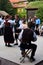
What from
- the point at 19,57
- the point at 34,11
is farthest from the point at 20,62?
the point at 34,11

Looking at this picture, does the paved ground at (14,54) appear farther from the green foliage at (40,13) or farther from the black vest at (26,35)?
the green foliage at (40,13)

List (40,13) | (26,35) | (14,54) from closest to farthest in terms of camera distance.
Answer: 1. (26,35)
2. (14,54)
3. (40,13)

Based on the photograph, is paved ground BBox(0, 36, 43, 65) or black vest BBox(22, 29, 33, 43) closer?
black vest BBox(22, 29, 33, 43)

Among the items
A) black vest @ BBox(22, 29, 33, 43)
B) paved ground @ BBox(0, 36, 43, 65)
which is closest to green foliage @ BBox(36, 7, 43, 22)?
paved ground @ BBox(0, 36, 43, 65)

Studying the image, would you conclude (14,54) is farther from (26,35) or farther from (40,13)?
(40,13)

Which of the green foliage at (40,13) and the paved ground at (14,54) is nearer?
the paved ground at (14,54)

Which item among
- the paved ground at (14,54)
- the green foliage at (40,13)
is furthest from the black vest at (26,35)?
the green foliage at (40,13)

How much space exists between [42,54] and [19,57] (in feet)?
3.80

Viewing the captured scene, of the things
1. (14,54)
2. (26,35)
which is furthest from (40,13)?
(26,35)

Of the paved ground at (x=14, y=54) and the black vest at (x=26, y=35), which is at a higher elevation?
the black vest at (x=26, y=35)

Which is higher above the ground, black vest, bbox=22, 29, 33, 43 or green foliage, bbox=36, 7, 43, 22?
black vest, bbox=22, 29, 33, 43

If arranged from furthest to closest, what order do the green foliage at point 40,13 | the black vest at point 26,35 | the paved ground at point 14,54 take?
the green foliage at point 40,13 < the paved ground at point 14,54 < the black vest at point 26,35

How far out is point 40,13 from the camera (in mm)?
29094

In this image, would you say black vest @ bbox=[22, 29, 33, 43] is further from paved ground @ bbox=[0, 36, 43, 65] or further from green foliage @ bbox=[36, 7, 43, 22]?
green foliage @ bbox=[36, 7, 43, 22]
